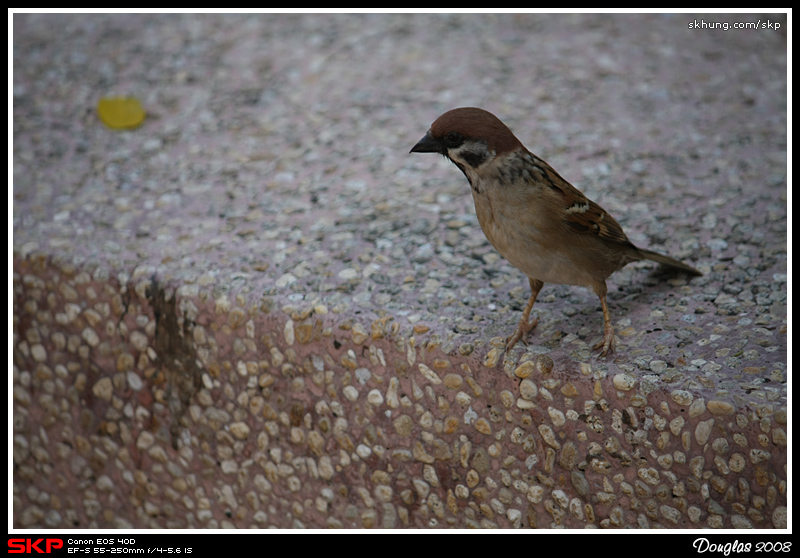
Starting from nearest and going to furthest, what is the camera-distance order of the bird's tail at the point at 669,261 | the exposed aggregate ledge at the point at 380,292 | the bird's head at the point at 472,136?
the bird's head at the point at 472,136, the exposed aggregate ledge at the point at 380,292, the bird's tail at the point at 669,261

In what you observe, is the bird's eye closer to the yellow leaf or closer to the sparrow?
the sparrow

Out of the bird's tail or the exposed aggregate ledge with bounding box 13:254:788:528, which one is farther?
the bird's tail

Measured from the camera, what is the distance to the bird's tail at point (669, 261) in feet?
9.65

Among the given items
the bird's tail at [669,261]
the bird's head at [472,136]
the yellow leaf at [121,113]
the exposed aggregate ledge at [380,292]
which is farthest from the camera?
the yellow leaf at [121,113]

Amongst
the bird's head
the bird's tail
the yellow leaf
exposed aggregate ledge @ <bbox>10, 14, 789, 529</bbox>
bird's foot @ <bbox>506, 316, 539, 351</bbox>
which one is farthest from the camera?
the yellow leaf

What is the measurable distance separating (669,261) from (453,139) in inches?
44.7

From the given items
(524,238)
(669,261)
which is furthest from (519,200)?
(669,261)

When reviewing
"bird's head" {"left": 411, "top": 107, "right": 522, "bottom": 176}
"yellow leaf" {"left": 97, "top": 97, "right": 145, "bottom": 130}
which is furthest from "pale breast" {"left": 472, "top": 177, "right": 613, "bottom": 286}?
"yellow leaf" {"left": 97, "top": 97, "right": 145, "bottom": 130}

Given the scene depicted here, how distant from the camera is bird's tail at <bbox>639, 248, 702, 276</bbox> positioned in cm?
294

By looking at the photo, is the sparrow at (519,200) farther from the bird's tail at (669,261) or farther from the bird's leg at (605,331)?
the bird's tail at (669,261)

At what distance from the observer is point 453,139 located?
2500 mm

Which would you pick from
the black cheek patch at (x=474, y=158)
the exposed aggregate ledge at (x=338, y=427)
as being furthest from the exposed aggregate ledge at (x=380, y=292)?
the black cheek patch at (x=474, y=158)

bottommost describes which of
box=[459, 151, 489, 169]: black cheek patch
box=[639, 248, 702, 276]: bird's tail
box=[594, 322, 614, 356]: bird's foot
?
box=[594, 322, 614, 356]: bird's foot

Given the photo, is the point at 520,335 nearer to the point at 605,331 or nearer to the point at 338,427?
the point at 605,331
